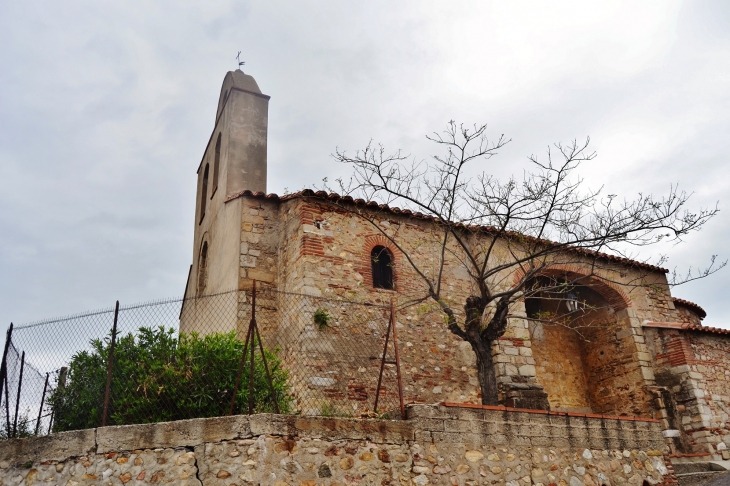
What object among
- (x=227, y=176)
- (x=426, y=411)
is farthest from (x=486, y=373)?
(x=227, y=176)

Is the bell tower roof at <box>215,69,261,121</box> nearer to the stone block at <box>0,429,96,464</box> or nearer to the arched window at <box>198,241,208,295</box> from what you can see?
the arched window at <box>198,241,208,295</box>

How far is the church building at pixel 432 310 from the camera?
11148 millimetres

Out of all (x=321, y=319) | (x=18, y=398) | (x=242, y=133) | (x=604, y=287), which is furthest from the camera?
(x=604, y=287)

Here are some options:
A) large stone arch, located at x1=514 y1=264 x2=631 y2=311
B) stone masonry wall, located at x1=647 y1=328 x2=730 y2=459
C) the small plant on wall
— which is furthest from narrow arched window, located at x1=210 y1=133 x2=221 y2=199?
stone masonry wall, located at x1=647 y1=328 x2=730 y2=459

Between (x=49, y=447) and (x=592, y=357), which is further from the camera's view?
(x=592, y=357)

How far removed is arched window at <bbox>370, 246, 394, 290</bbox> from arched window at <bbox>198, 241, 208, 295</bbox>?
3969 millimetres

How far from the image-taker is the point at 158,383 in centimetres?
720

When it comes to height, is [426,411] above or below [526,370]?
below

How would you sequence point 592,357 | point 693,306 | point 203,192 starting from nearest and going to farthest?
1. point 592,357
2. point 203,192
3. point 693,306

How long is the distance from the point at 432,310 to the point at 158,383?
5780mm

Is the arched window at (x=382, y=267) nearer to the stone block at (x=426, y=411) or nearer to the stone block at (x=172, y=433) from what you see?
the stone block at (x=426, y=411)

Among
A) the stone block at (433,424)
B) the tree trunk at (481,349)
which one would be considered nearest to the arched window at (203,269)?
the tree trunk at (481,349)

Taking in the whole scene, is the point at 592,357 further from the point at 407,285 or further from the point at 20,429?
the point at 20,429

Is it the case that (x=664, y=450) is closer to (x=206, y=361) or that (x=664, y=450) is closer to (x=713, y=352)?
(x=713, y=352)
